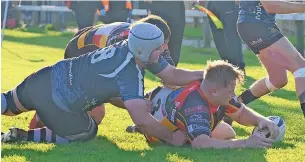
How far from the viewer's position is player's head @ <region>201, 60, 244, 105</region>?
5.09 m

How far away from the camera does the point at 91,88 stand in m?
5.21

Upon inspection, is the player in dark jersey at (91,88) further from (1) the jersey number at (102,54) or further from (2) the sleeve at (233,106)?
(2) the sleeve at (233,106)

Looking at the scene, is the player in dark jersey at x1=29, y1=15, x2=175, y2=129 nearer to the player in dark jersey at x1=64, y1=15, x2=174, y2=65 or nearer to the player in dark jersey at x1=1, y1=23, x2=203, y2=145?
the player in dark jersey at x1=64, y1=15, x2=174, y2=65

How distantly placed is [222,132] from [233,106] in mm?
214

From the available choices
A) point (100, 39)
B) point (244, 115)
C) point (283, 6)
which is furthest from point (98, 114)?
point (283, 6)

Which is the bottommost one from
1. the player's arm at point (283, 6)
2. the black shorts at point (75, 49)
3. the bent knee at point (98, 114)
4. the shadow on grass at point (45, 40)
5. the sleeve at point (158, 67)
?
the shadow on grass at point (45, 40)

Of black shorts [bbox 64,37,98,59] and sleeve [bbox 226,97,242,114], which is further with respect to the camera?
black shorts [bbox 64,37,98,59]

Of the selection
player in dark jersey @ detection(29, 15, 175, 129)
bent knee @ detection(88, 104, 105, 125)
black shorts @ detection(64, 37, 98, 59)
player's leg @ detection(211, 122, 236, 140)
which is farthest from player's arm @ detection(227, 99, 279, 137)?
black shorts @ detection(64, 37, 98, 59)

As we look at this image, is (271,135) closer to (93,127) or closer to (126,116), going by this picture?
(93,127)

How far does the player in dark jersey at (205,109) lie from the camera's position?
5.02 m

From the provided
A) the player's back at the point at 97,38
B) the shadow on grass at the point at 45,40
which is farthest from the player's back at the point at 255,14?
the shadow on grass at the point at 45,40

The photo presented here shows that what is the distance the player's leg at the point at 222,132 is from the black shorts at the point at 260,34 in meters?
1.00

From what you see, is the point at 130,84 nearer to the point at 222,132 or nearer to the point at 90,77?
the point at 90,77

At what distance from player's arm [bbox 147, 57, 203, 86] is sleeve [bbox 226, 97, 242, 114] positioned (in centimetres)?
33
